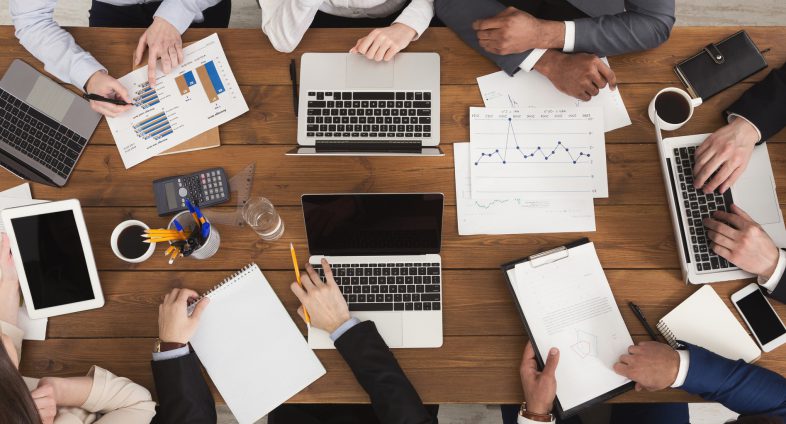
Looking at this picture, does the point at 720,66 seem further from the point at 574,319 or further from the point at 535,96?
the point at 574,319

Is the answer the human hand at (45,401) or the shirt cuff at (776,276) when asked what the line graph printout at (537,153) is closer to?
the shirt cuff at (776,276)

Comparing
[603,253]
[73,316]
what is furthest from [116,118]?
[603,253]

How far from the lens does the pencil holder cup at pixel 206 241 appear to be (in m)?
1.29

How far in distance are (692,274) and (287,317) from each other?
3.41 feet

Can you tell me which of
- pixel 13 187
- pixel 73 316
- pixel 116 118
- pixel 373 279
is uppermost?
pixel 116 118

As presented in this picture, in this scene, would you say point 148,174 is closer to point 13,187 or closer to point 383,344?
point 13,187

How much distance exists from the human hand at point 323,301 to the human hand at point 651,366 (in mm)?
690

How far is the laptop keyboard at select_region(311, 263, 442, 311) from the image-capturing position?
1.30m

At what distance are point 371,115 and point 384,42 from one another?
0.66 ft

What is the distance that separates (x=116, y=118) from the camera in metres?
1.42

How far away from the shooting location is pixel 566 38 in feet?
4.60

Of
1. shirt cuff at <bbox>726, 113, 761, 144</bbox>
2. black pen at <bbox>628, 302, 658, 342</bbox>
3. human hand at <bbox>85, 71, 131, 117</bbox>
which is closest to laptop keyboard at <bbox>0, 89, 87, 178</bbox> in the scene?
human hand at <bbox>85, 71, 131, 117</bbox>

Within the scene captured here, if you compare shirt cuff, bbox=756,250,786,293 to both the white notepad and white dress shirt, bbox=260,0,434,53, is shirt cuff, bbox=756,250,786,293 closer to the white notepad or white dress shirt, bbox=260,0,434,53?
the white notepad

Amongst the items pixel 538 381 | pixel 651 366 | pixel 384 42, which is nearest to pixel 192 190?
pixel 384 42
